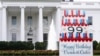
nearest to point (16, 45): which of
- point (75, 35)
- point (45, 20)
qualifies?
point (45, 20)

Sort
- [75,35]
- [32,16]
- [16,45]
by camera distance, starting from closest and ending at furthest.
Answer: [75,35]
[16,45]
[32,16]

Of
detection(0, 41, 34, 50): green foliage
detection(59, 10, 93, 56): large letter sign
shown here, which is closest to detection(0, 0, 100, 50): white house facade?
detection(0, 41, 34, 50): green foliage

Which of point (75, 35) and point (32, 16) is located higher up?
point (32, 16)

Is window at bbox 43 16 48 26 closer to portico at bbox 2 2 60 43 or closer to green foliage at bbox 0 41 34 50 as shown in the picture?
portico at bbox 2 2 60 43

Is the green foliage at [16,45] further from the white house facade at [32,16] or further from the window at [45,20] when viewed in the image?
the window at [45,20]

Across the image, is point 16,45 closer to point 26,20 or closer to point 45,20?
point 26,20

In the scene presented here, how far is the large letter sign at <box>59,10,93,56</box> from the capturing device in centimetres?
727

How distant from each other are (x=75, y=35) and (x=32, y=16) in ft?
159

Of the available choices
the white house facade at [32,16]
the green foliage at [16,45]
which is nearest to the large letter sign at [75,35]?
the green foliage at [16,45]

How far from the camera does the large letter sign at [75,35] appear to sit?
7.27 meters

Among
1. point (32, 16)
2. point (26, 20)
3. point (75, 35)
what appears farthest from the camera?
point (26, 20)

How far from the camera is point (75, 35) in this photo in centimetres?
736

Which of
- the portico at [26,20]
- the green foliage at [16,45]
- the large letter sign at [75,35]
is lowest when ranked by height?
the green foliage at [16,45]

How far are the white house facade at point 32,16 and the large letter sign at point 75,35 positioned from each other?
42362 millimetres
